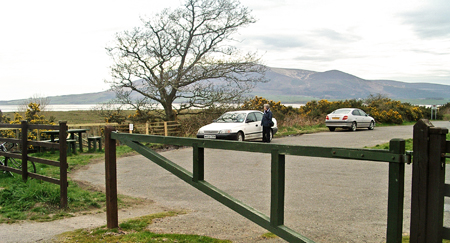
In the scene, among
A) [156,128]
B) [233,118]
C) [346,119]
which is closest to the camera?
[233,118]

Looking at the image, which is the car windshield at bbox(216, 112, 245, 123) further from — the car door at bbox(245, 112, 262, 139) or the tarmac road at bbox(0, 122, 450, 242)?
the tarmac road at bbox(0, 122, 450, 242)

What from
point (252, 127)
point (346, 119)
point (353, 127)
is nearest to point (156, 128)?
point (252, 127)

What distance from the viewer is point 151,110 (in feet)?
85.1

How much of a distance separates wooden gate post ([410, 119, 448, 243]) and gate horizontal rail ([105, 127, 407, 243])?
0.40 feet

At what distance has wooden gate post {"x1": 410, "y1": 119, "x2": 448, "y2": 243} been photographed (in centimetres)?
269

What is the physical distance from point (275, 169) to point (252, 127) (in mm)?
15294

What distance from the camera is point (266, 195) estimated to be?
757cm

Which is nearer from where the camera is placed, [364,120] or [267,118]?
[267,118]

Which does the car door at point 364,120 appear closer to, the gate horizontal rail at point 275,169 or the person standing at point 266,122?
the person standing at point 266,122

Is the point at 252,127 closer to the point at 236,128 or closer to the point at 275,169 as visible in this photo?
the point at 236,128

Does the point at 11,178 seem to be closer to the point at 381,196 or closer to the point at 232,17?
the point at 381,196

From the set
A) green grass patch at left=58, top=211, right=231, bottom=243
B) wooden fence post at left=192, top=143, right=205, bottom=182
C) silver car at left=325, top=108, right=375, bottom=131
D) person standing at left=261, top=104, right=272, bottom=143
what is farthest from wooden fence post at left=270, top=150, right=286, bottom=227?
silver car at left=325, top=108, right=375, bottom=131

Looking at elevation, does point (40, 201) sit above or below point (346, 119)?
below

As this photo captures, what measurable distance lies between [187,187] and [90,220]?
9.80 feet
